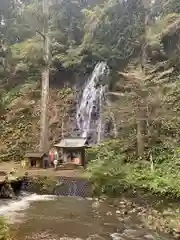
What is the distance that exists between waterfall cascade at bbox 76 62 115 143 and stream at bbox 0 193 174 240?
37.0 ft

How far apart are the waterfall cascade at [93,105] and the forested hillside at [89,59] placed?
2.94 ft

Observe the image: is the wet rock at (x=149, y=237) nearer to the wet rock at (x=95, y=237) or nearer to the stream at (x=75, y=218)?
the stream at (x=75, y=218)

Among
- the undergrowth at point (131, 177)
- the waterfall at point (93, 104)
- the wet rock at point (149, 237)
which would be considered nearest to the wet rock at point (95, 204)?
the undergrowth at point (131, 177)

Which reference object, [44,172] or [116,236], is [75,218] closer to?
[116,236]

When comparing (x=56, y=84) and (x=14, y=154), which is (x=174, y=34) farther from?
(x=14, y=154)

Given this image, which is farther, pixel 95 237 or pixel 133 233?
pixel 133 233

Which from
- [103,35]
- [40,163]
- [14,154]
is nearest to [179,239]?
[40,163]

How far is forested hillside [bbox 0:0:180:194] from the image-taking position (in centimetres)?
2223

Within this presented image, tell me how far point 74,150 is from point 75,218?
10.7 metres

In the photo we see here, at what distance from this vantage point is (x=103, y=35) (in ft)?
110

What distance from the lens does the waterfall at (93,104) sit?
28.0m

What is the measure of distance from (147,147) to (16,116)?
14.2 m

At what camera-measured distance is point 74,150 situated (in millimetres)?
23609

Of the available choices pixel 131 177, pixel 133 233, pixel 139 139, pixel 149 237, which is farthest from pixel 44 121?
pixel 149 237
